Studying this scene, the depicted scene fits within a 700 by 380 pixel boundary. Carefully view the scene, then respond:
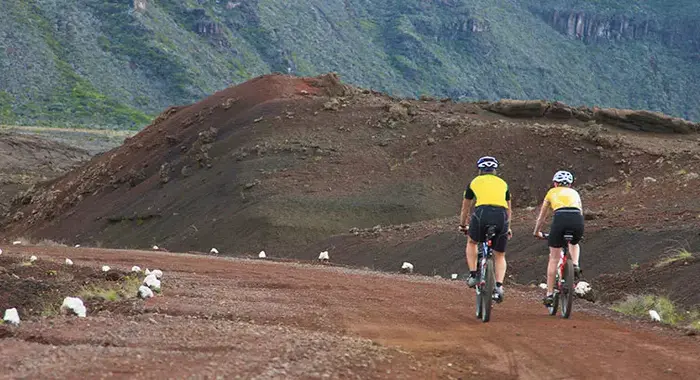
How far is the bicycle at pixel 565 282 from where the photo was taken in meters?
14.8

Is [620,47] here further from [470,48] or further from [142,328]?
[142,328]

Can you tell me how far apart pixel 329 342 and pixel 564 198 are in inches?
217

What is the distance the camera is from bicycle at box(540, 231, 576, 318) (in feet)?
48.4

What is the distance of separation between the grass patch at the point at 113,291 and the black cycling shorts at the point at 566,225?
5.63m

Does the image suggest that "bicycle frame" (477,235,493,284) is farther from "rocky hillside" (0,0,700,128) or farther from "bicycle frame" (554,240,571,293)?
"rocky hillside" (0,0,700,128)

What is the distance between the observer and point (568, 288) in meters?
14.7

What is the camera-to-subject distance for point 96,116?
13900cm

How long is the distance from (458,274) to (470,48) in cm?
15636

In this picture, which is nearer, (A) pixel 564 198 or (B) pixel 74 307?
(B) pixel 74 307

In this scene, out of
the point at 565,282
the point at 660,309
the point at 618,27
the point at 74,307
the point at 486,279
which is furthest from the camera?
the point at 618,27

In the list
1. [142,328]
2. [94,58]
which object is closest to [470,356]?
[142,328]

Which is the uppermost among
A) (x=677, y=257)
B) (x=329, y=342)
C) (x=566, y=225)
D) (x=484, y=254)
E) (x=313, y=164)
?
(x=566, y=225)

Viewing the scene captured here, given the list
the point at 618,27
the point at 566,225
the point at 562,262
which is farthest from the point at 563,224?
the point at 618,27

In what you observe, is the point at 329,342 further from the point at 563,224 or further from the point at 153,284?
the point at 563,224
